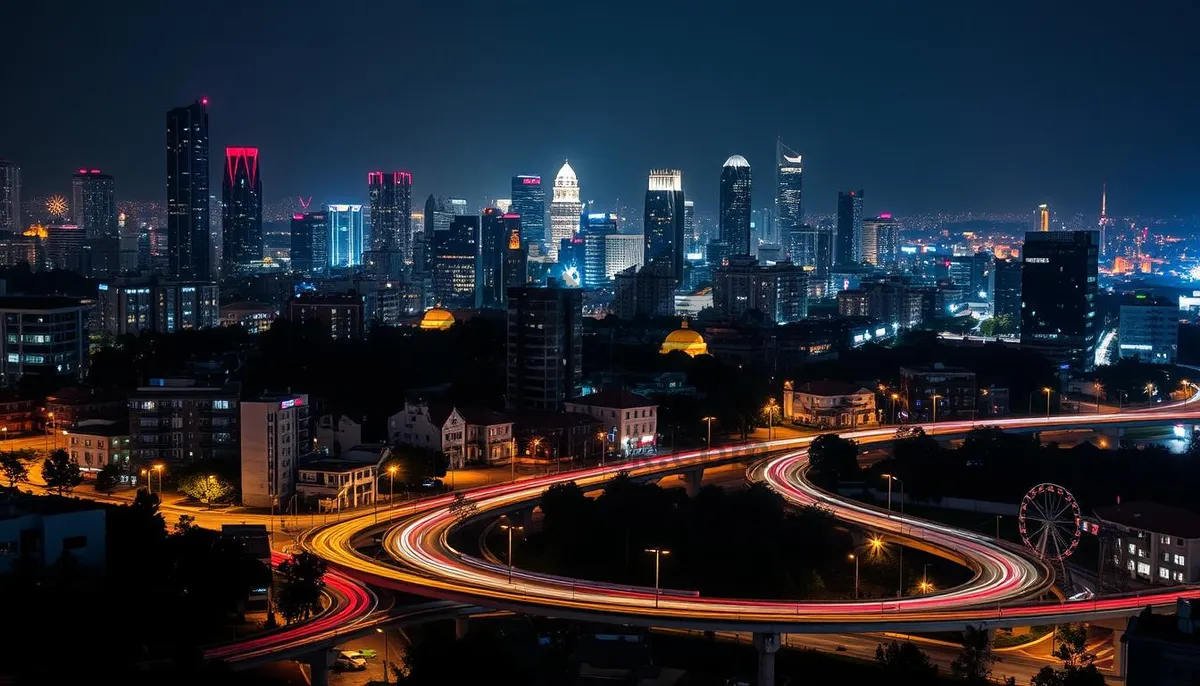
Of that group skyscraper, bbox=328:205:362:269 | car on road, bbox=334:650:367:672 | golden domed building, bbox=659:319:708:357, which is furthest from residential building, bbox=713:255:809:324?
car on road, bbox=334:650:367:672

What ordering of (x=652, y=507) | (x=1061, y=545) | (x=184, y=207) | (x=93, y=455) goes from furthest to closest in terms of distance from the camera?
(x=184, y=207)
(x=93, y=455)
(x=652, y=507)
(x=1061, y=545)

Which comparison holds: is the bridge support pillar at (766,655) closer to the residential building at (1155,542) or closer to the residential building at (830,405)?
the residential building at (1155,542)

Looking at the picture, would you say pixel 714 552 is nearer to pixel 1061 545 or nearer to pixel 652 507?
pixel 652 507

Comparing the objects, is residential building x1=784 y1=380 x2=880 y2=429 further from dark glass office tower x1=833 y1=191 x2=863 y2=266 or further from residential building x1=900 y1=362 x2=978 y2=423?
dark glass office tower x1=833 y1=191 x2=863 y2=266

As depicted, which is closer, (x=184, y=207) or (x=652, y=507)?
(x=652, y=507)

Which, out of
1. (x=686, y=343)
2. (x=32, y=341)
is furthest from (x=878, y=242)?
(x=32, y=341)

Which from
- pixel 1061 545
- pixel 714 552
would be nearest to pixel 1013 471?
pixel 1061 545
